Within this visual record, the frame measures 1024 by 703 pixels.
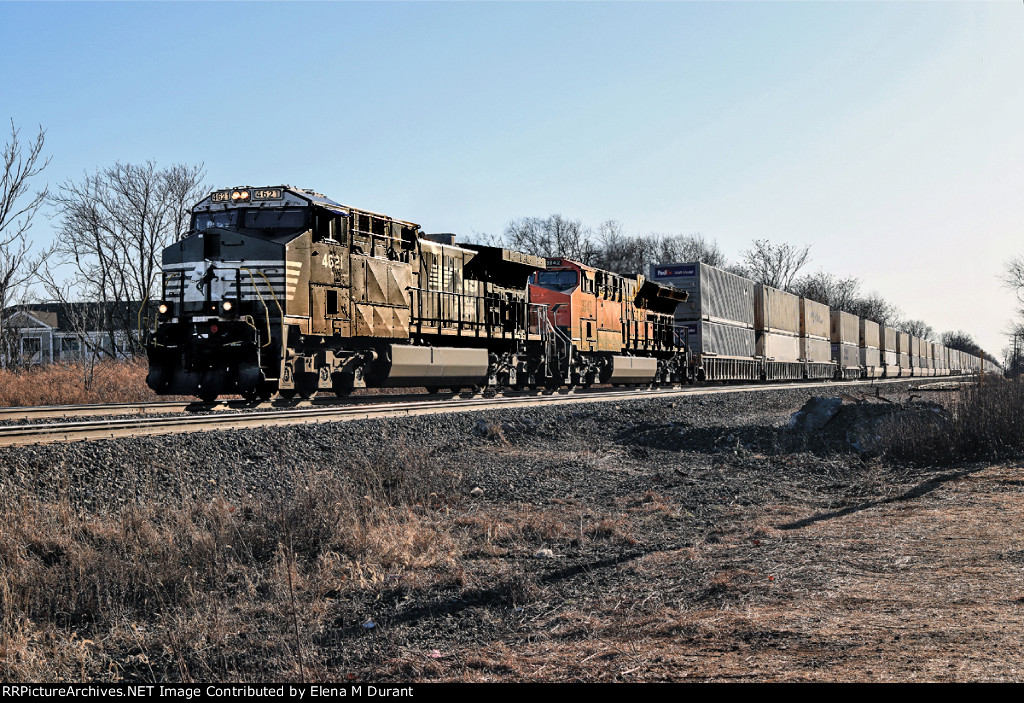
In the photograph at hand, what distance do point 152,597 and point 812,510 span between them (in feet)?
21.5

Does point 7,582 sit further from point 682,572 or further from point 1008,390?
point 1008,390

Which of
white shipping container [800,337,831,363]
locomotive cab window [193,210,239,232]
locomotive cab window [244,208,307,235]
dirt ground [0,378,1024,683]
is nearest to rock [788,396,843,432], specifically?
dirt ground [0,378,1024,683]

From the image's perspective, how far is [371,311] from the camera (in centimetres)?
1509

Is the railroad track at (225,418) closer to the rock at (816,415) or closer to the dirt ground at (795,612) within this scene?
the rock at (816,415)

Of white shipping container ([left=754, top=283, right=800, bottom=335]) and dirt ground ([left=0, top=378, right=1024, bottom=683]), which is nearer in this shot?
dirt ground ([left=0, top=378, right=1024, bottom=683])

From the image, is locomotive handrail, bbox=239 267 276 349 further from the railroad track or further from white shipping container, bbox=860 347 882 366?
white shipping container, bbox=860 347 882 366

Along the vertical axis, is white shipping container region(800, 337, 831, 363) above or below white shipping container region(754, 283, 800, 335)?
below

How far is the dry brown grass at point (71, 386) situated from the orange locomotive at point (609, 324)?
1052 centimetres

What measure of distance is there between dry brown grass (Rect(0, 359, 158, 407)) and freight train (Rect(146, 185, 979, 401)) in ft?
11.4

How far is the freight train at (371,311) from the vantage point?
1303 cm

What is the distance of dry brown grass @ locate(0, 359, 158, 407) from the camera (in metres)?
18.6

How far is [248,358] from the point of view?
12648mm

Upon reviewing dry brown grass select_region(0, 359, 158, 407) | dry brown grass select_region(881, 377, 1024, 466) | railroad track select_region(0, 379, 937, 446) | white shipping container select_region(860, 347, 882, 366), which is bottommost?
dry brown grass select_region(881, 377, 1024, 466)
